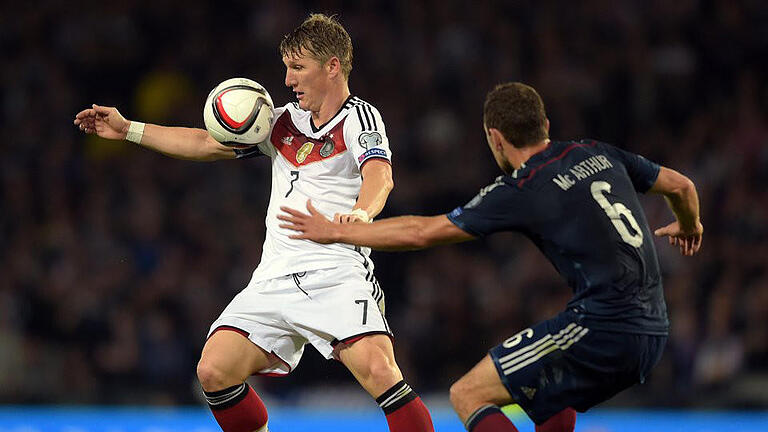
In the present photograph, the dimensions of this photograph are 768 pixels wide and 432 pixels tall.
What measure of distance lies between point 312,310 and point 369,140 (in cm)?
85

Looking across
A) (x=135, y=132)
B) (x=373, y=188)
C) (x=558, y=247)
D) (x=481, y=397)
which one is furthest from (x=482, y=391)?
(x=135, y=132)

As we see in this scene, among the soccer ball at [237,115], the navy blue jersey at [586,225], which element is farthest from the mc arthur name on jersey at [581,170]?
the soccer ball at [237,115]

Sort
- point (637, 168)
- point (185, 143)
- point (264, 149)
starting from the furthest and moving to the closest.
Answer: point (185, 143) → point (264, 149) → point (637, 168)

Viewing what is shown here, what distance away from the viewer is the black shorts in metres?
4.54

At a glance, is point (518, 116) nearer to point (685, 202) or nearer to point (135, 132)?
point (685, 202)

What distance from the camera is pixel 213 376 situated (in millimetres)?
5191

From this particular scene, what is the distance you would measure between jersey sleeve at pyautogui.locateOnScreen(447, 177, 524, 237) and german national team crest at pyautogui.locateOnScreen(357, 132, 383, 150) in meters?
0.84

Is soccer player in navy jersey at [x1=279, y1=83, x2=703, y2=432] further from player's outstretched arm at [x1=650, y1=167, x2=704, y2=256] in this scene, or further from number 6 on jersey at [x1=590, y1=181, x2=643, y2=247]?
player's outstretched arm at [x1=650, y1=167, x2=704, y2=256]

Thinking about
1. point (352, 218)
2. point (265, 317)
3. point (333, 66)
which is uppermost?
point (333, 66)

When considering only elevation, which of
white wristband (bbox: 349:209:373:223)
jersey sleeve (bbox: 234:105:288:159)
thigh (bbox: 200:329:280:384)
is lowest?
thigh (bbox: 200:329:280:384)

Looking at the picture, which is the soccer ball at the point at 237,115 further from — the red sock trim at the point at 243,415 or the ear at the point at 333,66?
the red sock trim at the point at 243,415

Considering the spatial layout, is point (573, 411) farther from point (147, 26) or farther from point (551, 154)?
point (147, 26)

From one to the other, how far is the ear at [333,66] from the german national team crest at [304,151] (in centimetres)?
35

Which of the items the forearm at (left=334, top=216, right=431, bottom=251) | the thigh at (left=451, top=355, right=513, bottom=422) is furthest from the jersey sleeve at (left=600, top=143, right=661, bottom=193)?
the thigh at (left=451, top=355, right=513, bottom=422)
